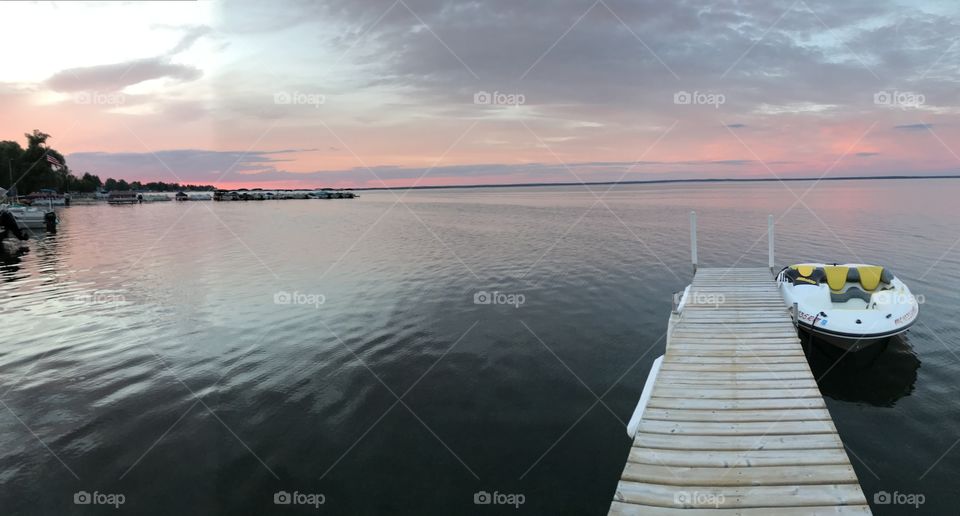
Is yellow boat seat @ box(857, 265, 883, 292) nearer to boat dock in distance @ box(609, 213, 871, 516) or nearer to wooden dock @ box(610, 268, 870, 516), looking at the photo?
boat dock in distance @ box(609, 213, 871, 516)

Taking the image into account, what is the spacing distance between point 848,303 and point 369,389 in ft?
46.6

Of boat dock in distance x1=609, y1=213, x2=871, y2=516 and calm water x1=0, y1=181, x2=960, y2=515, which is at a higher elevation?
boat dock in distance x1=609, y1=213, x2=871, y2=516

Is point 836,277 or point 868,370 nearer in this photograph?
point 868,370

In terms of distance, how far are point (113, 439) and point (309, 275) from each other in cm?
1591

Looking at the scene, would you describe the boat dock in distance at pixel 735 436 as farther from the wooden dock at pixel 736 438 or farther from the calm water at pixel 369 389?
the calm water at pixel 369 389

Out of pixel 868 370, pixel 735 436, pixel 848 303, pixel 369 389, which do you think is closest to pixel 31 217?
pixel 369 389

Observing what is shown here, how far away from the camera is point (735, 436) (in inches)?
285

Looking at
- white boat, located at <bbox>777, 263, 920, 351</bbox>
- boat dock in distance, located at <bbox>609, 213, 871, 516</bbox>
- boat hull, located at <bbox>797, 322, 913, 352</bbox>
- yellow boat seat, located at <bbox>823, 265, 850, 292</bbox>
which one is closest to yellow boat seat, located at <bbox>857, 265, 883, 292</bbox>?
white boat, located at <bbox>777, 263, 920, 351</bbox>

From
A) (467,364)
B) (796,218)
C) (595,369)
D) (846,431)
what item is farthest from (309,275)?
(796,218)

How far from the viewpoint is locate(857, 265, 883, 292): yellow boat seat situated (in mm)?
14326

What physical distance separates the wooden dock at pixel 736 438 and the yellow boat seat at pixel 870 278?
196 inches

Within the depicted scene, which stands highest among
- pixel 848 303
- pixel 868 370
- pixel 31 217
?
pixel 31 217

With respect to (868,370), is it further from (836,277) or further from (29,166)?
(29,166)

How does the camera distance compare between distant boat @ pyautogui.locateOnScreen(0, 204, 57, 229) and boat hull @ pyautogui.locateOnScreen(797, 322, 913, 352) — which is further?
distant boat @ pyautogui.locateOnScreen(0, 204, 57, 229)
